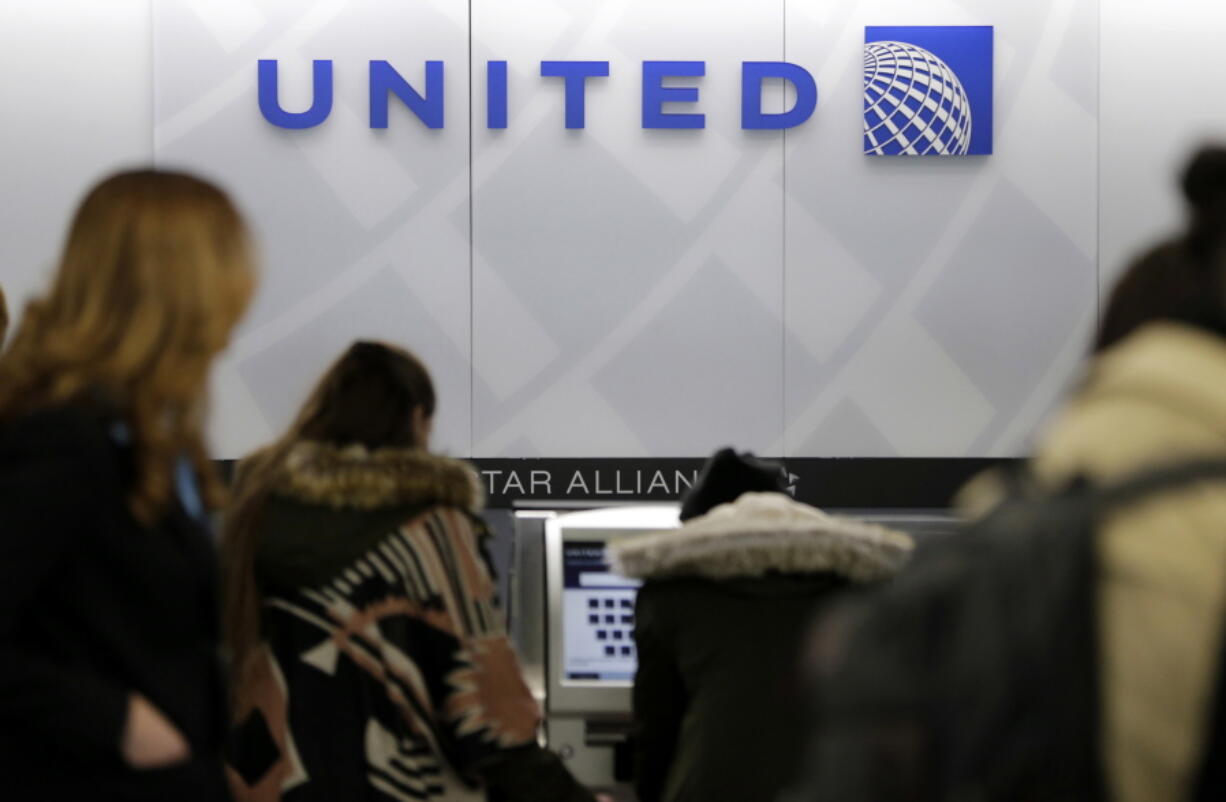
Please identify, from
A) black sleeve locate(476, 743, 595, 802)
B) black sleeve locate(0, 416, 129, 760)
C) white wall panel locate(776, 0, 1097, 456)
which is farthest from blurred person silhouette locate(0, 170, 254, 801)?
white wall panel locate(776, 0, 1097, 456)

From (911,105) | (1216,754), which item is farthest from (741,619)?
(911,105)

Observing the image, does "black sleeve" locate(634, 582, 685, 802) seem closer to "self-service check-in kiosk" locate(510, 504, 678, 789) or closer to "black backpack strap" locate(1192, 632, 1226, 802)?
"self-service check-in kiosk" locate(510, 504, 678, 789)

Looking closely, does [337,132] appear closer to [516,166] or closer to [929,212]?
[516,166]

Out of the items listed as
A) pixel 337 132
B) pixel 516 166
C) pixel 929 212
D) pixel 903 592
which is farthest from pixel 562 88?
pixel 903 592

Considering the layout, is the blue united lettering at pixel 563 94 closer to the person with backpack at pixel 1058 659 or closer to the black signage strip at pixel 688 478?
the black signage strip at pixel 688 478

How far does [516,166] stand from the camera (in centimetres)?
592

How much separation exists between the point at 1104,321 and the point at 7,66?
559 cm

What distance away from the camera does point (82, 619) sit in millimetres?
1489

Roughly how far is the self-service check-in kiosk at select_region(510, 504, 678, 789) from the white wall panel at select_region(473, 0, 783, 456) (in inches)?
87.7

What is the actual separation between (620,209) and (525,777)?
3.58 m

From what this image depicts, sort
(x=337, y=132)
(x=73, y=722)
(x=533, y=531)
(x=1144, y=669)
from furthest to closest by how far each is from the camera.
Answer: (x=337, y=132) < (x=533, y=531) < (x=73, y=722) < (x=1144, y=669)

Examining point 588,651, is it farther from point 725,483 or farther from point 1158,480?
point 1158,480

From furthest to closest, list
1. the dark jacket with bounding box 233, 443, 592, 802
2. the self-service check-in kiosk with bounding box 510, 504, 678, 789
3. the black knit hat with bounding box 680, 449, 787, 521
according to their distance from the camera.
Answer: the self-service check-in kiosk with bounding box 510, 504, 678, 789 < the black knit hat with bounding box 680, 449, 787, 521 < the dark jacket with bounding box 233, 443, 592, 802

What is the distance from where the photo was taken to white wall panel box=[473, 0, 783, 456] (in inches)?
232
